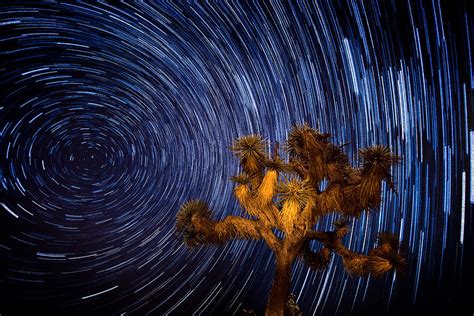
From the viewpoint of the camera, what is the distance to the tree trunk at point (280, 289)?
17.0ft

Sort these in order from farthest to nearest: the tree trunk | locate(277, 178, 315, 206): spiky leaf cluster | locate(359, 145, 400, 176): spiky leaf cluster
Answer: the tree trunk, locate(277, 178, 315, 206): spiky leaf cluster, locate(359, 145, 400, 176): spiky leaf cluster

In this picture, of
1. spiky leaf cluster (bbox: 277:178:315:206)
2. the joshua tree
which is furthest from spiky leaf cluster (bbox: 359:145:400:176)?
spiky leaf cluster (bbox: 277:178:315:206)

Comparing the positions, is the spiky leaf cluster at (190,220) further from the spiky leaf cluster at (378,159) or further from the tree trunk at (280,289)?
the spiky leaf cluster at (378,159)

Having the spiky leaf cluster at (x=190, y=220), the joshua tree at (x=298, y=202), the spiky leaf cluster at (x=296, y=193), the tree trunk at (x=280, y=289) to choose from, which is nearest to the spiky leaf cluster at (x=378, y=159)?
the joshua tree at (x=298, y=202)

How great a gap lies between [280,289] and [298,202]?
177 centimetres

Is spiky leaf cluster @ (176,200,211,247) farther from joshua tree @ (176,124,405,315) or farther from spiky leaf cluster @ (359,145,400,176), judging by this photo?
spiky leaf cluster @ (359,145,400,176)

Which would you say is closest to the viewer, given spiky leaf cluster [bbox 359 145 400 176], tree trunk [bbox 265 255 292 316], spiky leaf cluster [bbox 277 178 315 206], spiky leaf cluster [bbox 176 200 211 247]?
spiky leaf cluster [bbox 359 145 400 176]

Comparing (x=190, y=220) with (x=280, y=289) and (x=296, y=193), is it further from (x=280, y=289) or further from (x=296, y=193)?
(x=296, y=193)

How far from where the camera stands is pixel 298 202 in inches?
192

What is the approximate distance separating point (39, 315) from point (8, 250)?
371 cm

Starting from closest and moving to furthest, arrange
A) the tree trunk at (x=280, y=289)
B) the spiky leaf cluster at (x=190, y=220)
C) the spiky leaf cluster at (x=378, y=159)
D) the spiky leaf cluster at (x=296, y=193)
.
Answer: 1. the spiky leaf cluster at (x=378, y=159)
2. the spiky leaf cluster at (x=296, y=193)
3. the tree trunk at (x=280, y=289)
4. the spiky leaf cluster at (x=190, y=220)

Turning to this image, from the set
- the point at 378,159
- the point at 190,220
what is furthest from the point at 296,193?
the point at 190,220

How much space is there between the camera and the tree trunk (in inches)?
205

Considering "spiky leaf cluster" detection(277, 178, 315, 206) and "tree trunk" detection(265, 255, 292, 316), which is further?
"tree trunk" detection(265, 255, 292, 316)
